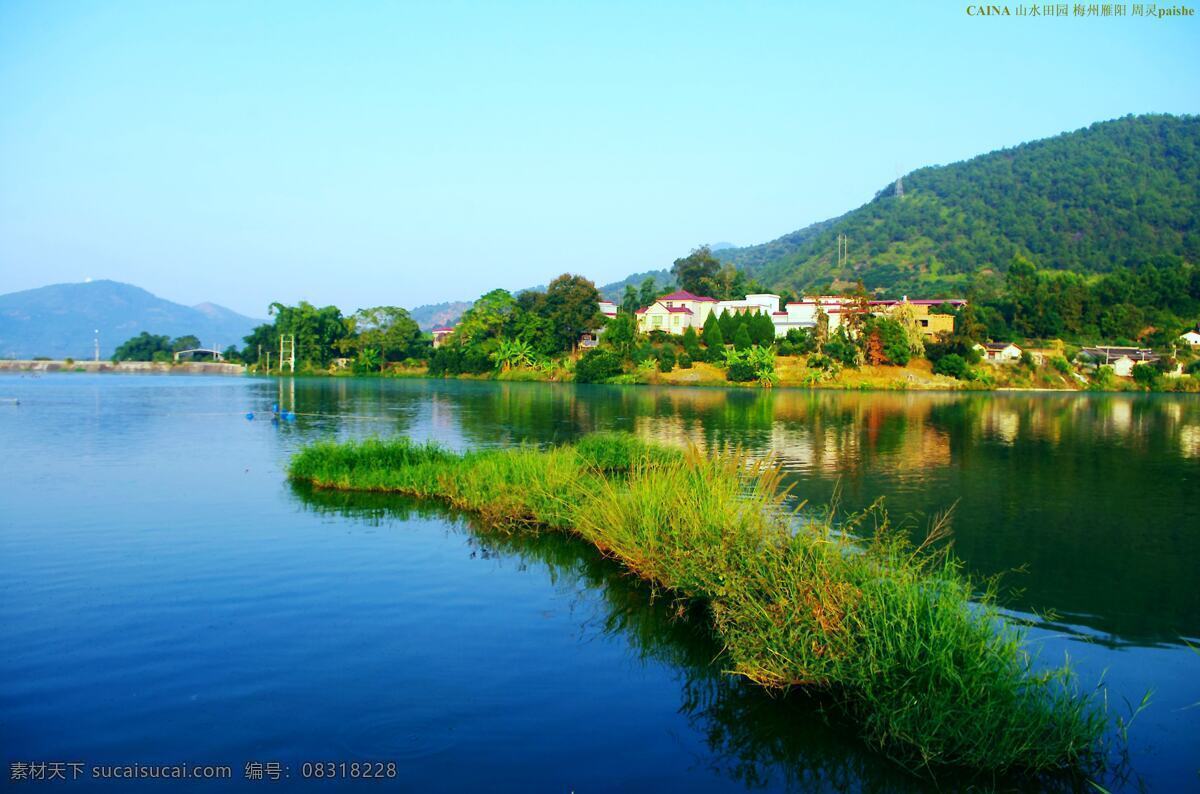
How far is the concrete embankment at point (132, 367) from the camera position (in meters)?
115

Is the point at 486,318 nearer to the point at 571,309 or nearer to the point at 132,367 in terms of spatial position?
the point at 571,309

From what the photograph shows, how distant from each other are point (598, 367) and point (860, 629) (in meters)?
74.4

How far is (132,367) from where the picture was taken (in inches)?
4806

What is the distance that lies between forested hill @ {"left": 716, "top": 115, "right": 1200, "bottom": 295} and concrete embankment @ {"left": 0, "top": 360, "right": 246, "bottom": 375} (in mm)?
108337

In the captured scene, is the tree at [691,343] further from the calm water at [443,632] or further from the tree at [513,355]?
the calm water at [443,632]

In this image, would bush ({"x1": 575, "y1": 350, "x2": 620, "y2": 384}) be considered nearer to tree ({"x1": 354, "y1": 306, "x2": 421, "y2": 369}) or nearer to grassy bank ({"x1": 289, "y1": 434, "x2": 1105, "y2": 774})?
tree ({"x1": 354, "y1": 306, "x2": 421, "y2": 369})

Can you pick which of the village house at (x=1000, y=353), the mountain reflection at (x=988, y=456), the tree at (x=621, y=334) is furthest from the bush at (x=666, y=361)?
the village house at (x=1000, y=353)

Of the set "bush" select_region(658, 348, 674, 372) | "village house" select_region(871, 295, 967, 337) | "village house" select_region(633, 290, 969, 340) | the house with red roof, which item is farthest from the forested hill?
"bush" select_region(658, 348, 674, 372)

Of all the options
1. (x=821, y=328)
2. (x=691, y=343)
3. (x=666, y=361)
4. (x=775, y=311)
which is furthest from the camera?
(x=775, y=311)

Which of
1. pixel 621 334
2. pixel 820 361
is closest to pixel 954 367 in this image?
pixel 820 361

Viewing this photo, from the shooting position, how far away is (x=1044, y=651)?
1030cm

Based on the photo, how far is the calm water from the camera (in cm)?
769

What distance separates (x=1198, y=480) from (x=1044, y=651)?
19069 millimetres

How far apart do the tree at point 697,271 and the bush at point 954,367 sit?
4150cm
